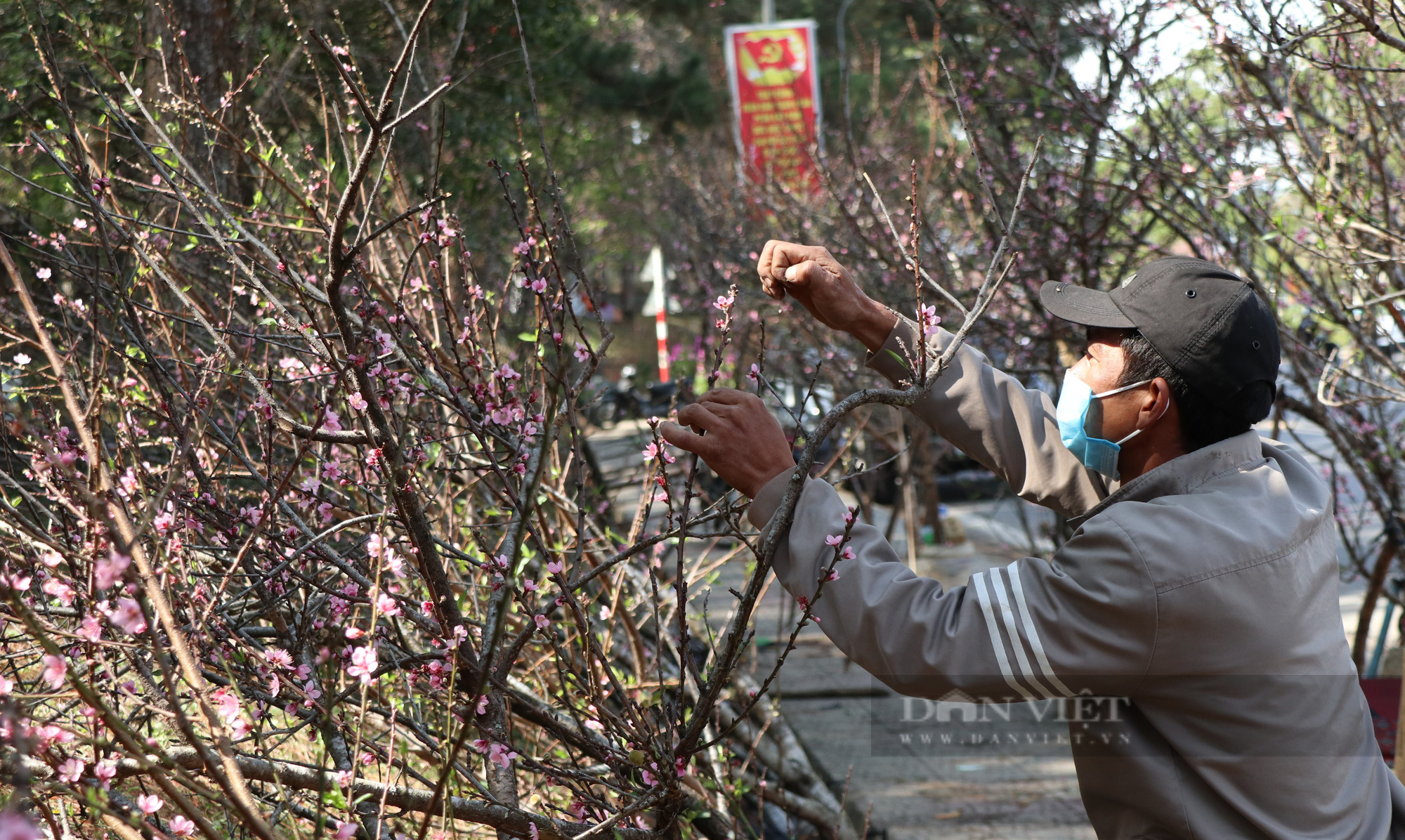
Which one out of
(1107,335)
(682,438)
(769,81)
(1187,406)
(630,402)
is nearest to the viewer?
(682,438)

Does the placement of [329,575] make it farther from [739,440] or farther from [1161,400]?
[1161,400]

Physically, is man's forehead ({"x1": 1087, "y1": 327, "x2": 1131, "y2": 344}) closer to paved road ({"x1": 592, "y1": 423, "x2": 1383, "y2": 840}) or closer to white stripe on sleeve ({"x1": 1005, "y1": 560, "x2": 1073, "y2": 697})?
white stripe on sleeve ({"x1": 1005, "y1": 560, "x2": 1073, "y2": 697})

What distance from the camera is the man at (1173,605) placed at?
1.68m

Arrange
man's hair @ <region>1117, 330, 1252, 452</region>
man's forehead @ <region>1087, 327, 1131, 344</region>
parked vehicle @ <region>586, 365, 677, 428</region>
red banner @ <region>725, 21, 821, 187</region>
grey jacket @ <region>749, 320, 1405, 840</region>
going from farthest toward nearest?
red banner @ <region>725, 21, 821, 187</region>
parked vehicle @ <region>586, 365, 677, 428</region>
man's forehead @ <region>1087, 327, 1131, 344</region>
man's hair @ <region>1117, 330, 1252, 452</region>
grey jacket @ <region>749, 320, 1405, 840</region>

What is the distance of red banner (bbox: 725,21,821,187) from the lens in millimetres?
11703

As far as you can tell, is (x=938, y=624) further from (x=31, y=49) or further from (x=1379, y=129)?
(x=31, y=49)

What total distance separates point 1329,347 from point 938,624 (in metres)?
3.23

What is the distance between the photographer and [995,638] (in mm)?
1710

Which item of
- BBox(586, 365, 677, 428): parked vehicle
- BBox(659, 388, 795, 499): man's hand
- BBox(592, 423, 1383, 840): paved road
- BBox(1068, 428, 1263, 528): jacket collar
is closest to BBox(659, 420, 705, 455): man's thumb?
BBox(659, 388, 795, 499): man's hand

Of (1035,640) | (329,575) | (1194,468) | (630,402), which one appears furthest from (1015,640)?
(630,402)

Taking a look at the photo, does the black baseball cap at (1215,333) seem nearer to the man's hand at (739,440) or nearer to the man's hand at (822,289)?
the man's hand at (822,289)

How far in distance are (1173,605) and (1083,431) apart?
1.85 ft

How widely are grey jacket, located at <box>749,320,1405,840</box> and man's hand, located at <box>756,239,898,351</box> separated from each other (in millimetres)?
608

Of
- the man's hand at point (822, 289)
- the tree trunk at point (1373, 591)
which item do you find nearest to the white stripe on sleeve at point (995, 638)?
→ the man's hand at point (822, 289)
